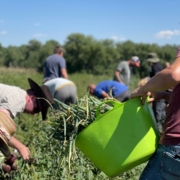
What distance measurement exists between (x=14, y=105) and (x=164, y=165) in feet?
3.62

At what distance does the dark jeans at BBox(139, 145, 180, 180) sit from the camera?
1842 mm

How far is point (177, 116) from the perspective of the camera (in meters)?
1.83

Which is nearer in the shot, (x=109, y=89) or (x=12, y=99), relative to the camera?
(x=12, y=99)

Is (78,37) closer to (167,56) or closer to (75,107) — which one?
(167,56)

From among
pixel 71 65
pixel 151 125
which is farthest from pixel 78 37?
pixel 151 125

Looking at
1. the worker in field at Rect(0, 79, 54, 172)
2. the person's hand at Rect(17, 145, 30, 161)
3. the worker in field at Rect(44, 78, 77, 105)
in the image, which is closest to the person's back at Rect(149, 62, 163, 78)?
the worker in field at Rect(44, 78, 77, 105)

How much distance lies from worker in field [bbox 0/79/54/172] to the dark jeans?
2.77 feet

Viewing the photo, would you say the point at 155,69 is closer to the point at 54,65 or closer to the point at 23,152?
the point at 54,65

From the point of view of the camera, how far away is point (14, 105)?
241 centimetres

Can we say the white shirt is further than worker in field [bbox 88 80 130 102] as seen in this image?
No

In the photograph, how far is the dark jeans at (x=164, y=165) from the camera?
1.84m

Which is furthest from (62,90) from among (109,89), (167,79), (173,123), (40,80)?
(40,80)

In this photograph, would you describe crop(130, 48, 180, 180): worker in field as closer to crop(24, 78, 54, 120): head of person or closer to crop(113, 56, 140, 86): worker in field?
crop(24, 78, 54, 120): head of person

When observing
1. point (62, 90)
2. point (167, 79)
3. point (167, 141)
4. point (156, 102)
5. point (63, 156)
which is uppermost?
point (167, 79)
